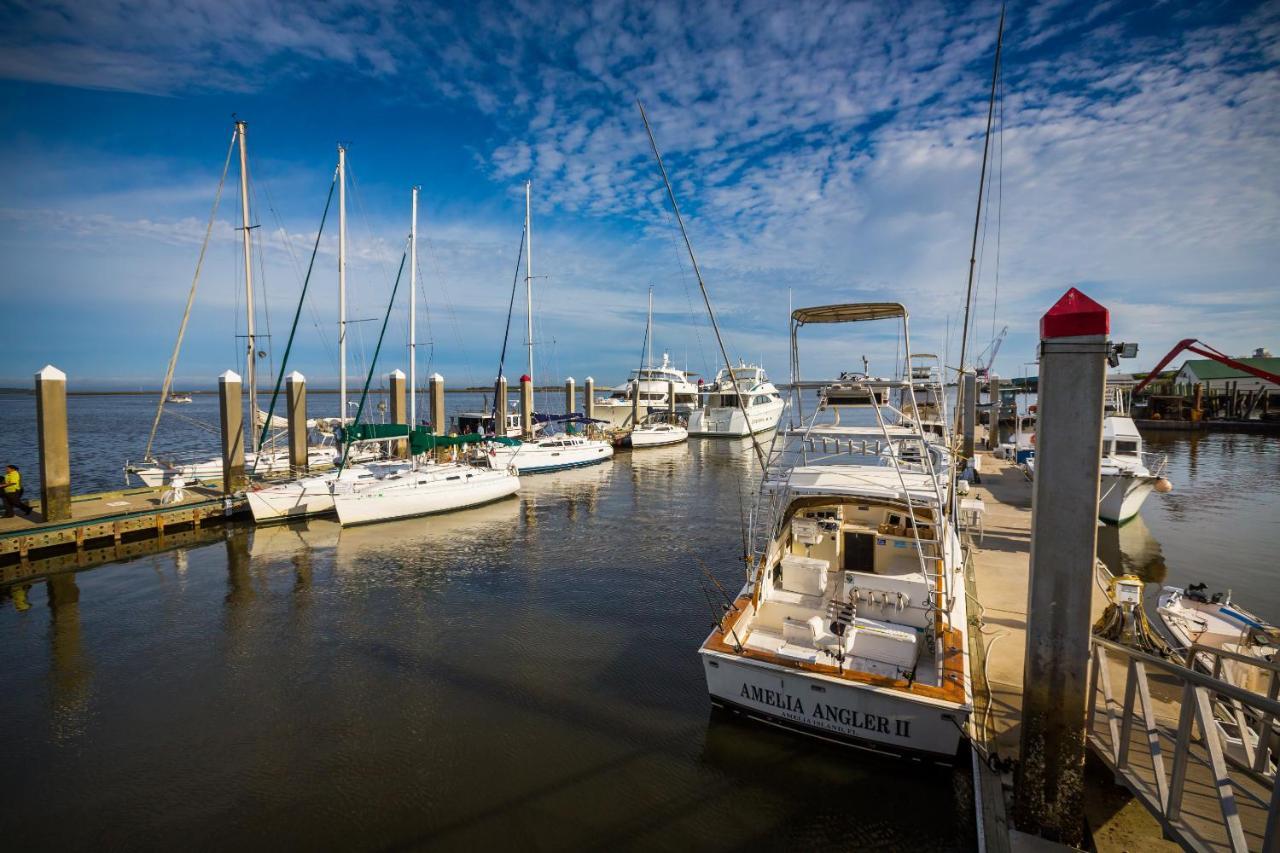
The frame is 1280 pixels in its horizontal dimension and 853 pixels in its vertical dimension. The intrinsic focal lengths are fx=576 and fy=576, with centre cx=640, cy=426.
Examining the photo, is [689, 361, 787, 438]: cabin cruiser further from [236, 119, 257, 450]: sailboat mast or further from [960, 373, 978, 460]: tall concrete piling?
[236, 119, 257, 450]: sailboat mast

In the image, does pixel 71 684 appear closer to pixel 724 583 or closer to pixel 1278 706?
pixel 724 583

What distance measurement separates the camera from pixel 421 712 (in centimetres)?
823

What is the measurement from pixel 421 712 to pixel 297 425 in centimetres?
1931

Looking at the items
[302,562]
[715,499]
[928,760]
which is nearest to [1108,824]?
[928,760]

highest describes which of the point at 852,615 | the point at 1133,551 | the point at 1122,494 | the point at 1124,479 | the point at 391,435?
the point at 391,435

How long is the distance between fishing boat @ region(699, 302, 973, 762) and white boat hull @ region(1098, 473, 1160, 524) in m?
11.0

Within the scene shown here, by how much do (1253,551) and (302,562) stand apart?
24.8m

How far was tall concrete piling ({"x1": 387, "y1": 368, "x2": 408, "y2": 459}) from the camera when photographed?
27172 mm

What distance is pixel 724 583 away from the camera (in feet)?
43.9

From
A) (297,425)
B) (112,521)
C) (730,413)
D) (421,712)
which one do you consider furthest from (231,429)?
(730,413)

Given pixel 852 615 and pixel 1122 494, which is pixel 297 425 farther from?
pixel 1122 494

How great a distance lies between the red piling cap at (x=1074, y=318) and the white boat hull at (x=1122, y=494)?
15.7m

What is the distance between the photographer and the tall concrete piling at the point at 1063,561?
4.54m

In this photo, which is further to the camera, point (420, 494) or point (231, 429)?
point (420, 494)
